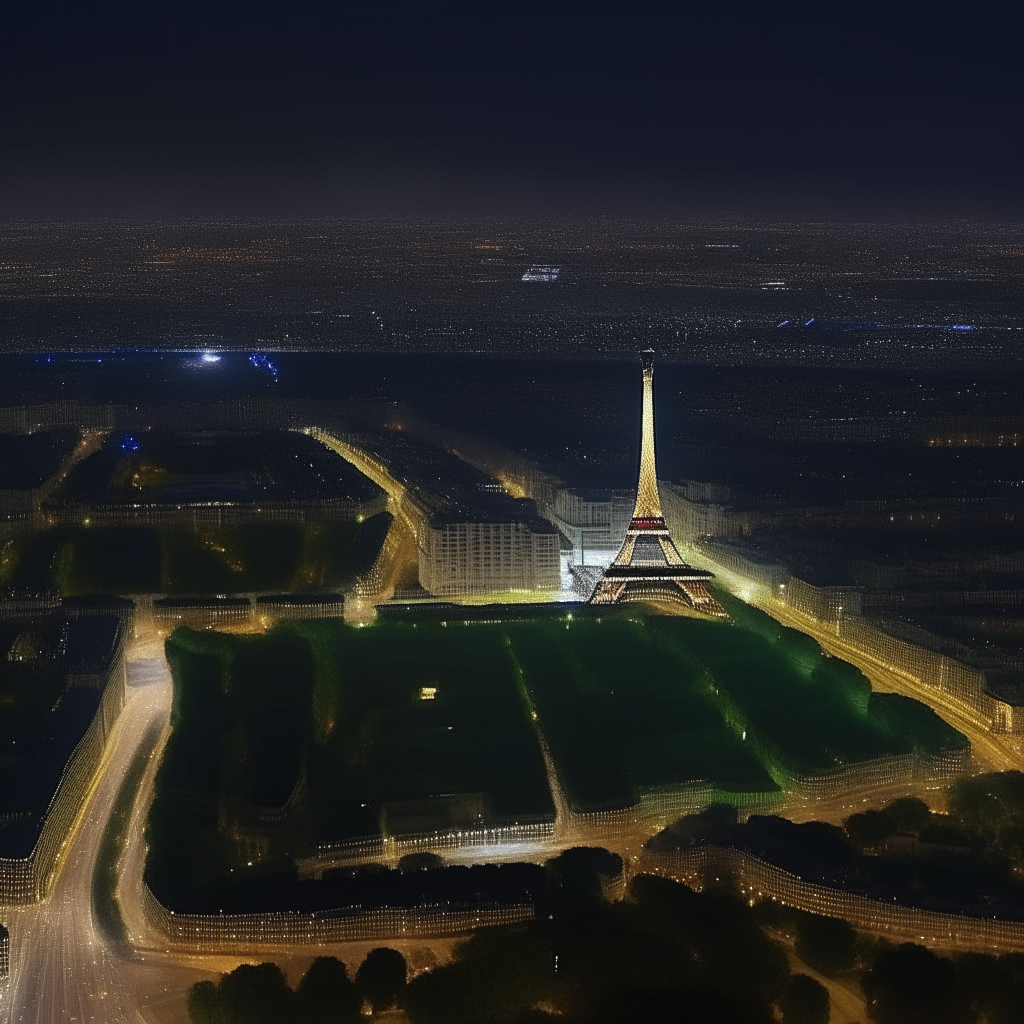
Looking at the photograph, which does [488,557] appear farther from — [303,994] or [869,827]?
[303,994]

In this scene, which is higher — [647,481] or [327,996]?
[647,481]

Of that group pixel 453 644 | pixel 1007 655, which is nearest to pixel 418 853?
pixel 453 644

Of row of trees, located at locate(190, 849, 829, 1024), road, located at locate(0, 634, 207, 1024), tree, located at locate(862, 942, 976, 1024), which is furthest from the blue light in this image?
tree, located at locate(862, 942, 976, 1024)

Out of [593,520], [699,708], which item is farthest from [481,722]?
[593,520]

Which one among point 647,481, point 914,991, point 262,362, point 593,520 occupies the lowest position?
point 262,362

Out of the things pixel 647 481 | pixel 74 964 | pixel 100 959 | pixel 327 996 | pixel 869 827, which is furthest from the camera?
pixel 647 481

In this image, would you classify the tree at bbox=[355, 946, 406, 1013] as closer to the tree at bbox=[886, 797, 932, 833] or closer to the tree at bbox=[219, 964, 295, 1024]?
the tree at bbox=[219, 964, 295, 1024]

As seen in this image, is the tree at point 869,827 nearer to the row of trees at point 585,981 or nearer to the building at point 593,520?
the row of trees at point 585,981
